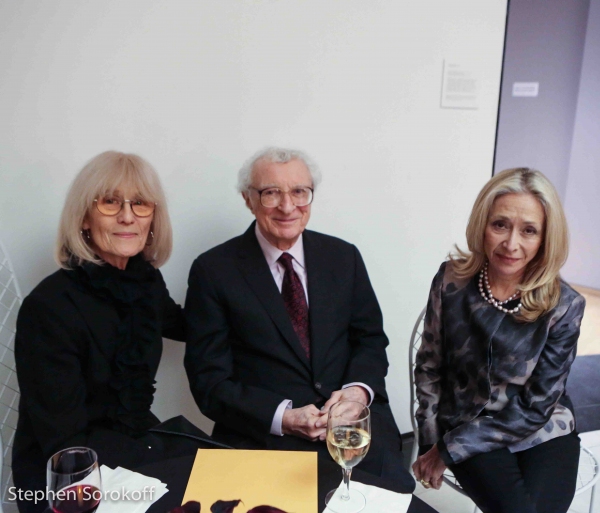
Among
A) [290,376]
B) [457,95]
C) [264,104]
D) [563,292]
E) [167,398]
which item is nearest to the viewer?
[563,292]

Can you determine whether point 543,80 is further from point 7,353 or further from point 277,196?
point 7,353

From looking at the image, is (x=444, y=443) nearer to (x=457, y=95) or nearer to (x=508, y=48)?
(x=457, y=95)

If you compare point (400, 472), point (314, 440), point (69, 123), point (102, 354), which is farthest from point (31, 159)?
point (400, 472)

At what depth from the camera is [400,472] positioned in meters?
1.58

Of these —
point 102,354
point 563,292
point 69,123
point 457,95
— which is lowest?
point 102,354

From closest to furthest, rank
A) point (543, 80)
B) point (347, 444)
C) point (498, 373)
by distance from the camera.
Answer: point (347, 444) → point (498, 373) → point (543, 80)

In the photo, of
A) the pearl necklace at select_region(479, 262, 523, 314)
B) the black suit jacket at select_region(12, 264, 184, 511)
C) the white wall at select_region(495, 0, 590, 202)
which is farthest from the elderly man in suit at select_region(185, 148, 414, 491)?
the white wall at select_region(495, 0, 590, 202)

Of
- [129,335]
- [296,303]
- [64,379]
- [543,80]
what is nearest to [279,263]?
[296,303]

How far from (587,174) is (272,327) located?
402 centimetres

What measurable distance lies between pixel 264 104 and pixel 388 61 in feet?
1.96

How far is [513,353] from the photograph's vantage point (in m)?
1.61

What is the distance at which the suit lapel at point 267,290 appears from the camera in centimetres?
176

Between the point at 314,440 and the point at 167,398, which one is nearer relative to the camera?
the point at 314,440

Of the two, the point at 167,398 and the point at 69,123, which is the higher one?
the point at 69,123
